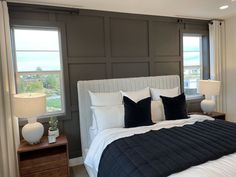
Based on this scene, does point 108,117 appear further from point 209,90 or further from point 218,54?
point 218,54

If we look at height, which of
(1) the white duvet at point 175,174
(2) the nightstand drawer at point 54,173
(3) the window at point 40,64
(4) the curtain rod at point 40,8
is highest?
(4) the curtain rod at point 40,8

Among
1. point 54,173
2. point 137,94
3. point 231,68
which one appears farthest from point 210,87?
point 54,173

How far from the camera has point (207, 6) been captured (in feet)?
10.7

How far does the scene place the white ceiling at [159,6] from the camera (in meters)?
2.89

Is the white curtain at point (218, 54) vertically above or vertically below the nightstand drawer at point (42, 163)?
above

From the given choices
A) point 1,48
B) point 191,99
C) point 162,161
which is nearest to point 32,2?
point 1,48

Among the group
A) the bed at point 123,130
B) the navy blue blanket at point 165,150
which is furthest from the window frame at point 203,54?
the navy blue blanket at point 165,150

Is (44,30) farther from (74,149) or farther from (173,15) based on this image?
(173,15)

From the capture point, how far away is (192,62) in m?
4.33

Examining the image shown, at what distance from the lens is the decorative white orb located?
249cm

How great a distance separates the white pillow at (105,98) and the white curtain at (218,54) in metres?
2.46

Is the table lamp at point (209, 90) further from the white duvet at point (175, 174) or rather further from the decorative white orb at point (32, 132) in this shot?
the decorative white orb at point (32, 132)

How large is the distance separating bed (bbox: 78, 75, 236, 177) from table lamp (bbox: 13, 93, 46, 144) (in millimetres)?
694

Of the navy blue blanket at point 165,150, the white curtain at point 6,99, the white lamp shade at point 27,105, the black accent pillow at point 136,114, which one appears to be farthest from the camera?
the black accent pillow at point 136,114
